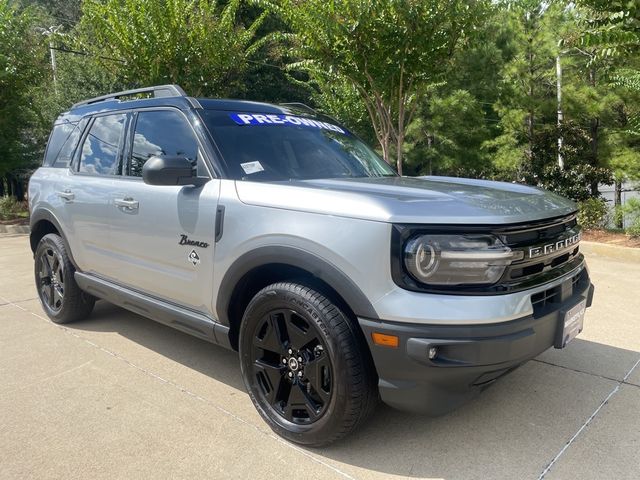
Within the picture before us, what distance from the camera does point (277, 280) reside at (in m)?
2.84

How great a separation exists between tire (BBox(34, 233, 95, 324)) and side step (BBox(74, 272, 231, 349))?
0.89 ft

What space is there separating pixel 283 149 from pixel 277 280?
982 mm

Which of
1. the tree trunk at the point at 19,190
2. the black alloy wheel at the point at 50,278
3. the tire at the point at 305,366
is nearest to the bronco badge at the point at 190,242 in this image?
the tire at the point at 305,366

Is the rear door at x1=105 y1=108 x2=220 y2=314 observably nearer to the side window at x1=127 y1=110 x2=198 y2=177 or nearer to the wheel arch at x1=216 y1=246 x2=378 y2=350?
the side window at x1=127 y1=110 x2=198 y2=177

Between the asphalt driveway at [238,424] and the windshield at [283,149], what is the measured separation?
4.71ft

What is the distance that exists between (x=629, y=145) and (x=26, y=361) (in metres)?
13.1

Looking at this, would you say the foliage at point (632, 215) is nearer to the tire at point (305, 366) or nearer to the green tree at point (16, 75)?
the tire at point (305, 366)

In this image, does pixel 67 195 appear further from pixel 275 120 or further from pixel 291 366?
pixel 291 366

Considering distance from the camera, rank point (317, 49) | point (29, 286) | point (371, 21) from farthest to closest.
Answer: point (317, 49) → point (371, 21) → point (29, 286)

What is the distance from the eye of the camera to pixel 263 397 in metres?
2.84

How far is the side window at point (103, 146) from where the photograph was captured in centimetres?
390

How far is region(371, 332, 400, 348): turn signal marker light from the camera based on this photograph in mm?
2236

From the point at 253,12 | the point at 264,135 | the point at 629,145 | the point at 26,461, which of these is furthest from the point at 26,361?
the point at 253,12

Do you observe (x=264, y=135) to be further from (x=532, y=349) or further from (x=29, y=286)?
(x=29, y=286)
